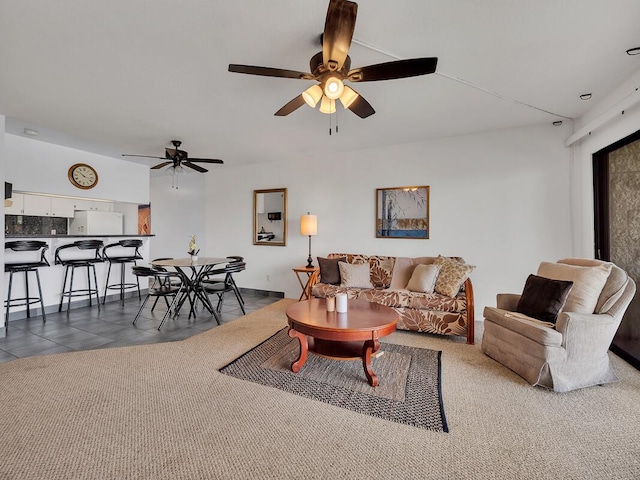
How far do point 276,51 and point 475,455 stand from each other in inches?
115

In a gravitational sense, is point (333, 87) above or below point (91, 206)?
above

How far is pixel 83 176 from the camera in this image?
5004mm

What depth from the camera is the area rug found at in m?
1.93

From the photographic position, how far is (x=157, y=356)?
9.05 ft

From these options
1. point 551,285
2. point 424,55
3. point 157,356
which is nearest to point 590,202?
point 551,285

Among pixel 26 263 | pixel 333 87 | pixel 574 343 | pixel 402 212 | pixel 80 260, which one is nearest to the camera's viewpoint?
pixel 333 87

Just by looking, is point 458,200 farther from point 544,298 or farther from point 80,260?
point 80,260

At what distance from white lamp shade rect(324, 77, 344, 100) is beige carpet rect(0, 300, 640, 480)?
2.18 m

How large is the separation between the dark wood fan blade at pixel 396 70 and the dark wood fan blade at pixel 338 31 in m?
0.15

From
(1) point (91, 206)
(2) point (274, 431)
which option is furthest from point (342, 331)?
(1) point (91, 206)

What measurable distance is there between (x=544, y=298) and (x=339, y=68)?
2.46 meters

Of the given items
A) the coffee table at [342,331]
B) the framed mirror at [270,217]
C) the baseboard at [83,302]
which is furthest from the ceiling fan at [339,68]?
the baseboard at [83,302]

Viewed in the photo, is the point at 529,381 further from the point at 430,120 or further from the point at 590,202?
the point at 430,120

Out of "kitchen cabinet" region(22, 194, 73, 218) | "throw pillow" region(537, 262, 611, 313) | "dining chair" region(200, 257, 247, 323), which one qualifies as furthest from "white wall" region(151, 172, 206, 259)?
"throw pillow" region(537, 262, 611, 313)
